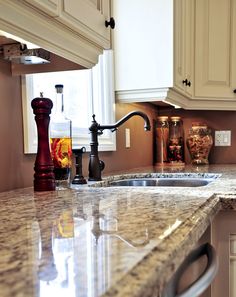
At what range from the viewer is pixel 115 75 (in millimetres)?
1958

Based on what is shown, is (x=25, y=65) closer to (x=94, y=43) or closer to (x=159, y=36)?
→ (x=94, y=43)

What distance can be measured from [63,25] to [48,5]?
0.10 metres

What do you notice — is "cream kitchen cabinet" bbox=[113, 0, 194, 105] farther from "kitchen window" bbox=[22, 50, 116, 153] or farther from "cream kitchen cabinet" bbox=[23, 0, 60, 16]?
"cream kitchen cabinet" bbox=[23, 0, 60, 16]

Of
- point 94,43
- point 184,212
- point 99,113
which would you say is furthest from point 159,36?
point 184,212

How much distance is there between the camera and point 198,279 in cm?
59

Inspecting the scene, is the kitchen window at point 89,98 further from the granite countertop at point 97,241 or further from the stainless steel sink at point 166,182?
the granite countertop at point 97,241

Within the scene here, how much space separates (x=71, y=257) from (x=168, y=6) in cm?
164

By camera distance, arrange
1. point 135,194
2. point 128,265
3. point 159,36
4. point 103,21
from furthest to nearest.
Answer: point 159,36 < point 103,21 < point 135,194 < point 128,265

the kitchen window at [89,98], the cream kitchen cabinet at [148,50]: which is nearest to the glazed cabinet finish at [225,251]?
the kitchen window at [89,98]

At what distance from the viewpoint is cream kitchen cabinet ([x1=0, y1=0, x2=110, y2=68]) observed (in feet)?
2.57

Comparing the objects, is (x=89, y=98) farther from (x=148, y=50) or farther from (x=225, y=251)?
(x=225, y=251)

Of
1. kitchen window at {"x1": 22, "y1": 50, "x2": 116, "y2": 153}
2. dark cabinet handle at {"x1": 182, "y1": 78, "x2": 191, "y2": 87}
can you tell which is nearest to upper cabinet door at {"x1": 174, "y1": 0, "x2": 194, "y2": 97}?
dark cabinet handle at {"x1": 182, "y1": 78, "x2": 191, "y2": 87}

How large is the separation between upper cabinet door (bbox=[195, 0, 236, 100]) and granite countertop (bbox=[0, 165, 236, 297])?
153cm

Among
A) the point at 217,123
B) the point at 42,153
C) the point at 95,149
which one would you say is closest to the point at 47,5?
the point at 42,153
